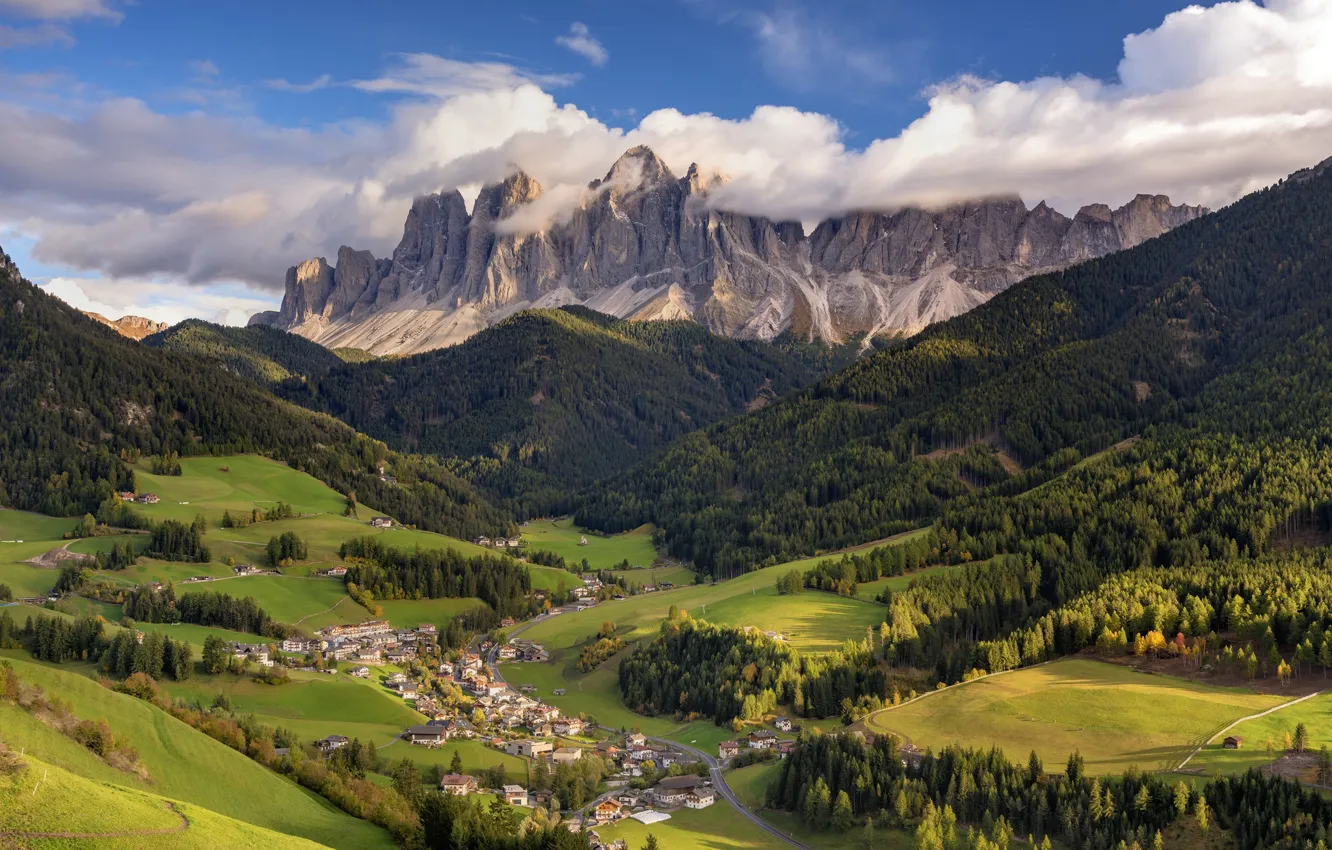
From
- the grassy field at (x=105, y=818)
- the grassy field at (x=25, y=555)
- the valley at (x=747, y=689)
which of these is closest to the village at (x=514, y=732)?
the valley at (x=747, y=689)

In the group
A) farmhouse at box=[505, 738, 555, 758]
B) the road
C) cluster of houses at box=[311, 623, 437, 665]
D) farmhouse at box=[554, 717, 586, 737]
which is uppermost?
cluster of houses at box=[311, 623, 437, 665]

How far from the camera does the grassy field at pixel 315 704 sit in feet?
392

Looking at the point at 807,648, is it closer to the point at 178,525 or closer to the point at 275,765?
the point at 275,765

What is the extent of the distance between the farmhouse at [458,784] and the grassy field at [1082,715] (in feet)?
138

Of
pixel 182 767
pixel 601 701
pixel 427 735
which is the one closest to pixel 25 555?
pixel 427 735

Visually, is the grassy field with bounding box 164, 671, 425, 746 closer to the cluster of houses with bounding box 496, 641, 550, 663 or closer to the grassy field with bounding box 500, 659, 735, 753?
the grassy field with bounding box 500, 659, 735, 753

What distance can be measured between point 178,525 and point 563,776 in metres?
119

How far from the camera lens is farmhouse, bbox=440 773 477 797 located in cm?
9638

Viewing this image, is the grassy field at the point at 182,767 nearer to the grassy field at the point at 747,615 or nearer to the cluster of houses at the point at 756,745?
the cluster of houses at the point at 756,745

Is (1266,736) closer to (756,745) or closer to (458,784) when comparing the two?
(756,745)

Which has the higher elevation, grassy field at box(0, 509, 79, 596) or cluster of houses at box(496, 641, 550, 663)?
grassy field at box(0, 509, 79, 596)

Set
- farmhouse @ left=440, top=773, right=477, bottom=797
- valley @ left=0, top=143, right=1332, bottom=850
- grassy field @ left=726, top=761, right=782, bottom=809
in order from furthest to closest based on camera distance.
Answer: grassy field @ left=726, top=761, right=782, bottom=809, farmhouse @ left=440, top=773, right=477, bottom=797, valley @ left=0, top=143, right=1332, bottom=850

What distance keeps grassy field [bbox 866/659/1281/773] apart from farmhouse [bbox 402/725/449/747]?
44633mm

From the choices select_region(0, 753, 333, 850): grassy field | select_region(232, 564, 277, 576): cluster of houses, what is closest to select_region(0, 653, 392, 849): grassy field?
select_region(0, 753, 333, 850): grassy field
